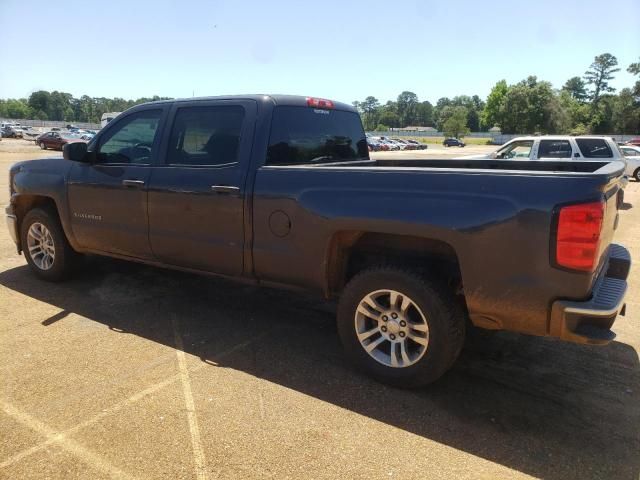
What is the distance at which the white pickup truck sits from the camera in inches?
480

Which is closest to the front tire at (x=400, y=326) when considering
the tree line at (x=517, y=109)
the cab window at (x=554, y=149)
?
the cab window at (x=554, y=149)

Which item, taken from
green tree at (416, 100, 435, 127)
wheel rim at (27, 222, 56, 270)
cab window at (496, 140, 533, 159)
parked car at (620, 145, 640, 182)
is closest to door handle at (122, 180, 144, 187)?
wheel rim at (27, 222, 56, 270)

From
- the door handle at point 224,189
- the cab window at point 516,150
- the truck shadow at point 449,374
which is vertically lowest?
the truck shadow at point 449,374

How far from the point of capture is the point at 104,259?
21.0ft

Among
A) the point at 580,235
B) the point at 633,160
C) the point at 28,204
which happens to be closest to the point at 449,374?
the point at 580,235

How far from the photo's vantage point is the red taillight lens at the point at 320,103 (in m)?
4.40

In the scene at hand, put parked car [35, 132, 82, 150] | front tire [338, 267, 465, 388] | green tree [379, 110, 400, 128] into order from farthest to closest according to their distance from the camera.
Result: 1. green tree [379, 110, 400, 128]
2. parked car [35, 132, 82, 150]
3. front tire [338, 267, 465, 388]

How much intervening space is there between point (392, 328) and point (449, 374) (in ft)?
2.07

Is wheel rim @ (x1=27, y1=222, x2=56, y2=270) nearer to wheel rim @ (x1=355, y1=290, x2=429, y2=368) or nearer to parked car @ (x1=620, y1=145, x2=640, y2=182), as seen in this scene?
wheel rim @ (x1=355, y1=290, x2=429, y2=368)

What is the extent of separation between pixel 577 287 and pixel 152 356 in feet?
9.68

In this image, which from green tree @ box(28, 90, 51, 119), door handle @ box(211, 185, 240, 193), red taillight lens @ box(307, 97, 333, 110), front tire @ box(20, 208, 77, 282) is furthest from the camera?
green tree @ box(28, 90, 51, 119)

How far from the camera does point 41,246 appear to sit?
5512 millimetres

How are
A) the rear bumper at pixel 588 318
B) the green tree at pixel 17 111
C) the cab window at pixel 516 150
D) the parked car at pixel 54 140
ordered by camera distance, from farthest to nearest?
the green tree at pixel 17 111 → the parked car at pixel 54 140 → the cab window at pixel 516 150 → the rear bumper at pixel 588 318

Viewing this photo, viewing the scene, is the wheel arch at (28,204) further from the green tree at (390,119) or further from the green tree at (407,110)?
the green tree at (407,110)
